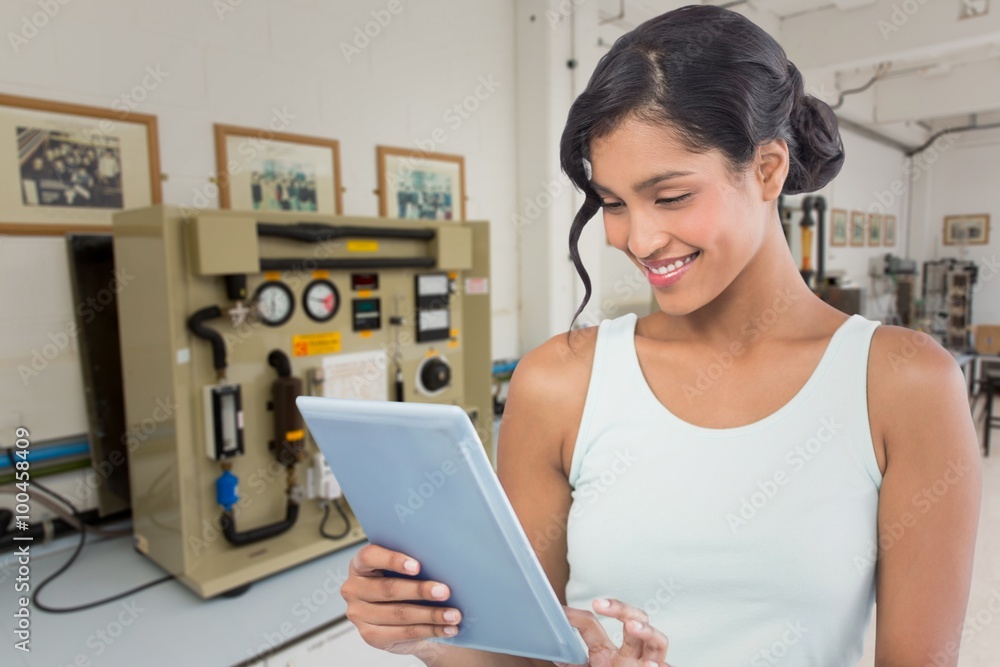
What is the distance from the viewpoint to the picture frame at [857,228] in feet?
23.3

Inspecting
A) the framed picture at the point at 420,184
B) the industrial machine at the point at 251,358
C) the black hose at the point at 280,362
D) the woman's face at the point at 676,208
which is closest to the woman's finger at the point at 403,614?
the woman's face at the point at 676,208

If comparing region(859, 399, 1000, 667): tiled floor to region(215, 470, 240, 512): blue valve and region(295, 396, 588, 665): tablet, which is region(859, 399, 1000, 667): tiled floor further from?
region(215, 470, 240, 512): blue valve

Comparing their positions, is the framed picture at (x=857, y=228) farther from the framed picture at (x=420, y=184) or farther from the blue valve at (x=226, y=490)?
the blue valve at (x=226, y=490)

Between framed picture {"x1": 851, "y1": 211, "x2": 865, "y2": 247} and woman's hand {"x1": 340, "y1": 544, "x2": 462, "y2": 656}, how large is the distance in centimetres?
762

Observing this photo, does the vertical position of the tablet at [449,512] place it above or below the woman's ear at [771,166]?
below

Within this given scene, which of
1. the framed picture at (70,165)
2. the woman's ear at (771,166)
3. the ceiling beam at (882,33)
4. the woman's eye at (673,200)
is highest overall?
the ceiling beam at (882,33)

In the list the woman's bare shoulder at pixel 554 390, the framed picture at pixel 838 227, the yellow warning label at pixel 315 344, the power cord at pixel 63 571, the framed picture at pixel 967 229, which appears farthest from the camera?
the framed picture at pixel 967 229

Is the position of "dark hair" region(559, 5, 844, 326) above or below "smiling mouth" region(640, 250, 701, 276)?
above

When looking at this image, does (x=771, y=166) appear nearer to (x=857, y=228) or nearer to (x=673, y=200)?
(x=673, y=200)

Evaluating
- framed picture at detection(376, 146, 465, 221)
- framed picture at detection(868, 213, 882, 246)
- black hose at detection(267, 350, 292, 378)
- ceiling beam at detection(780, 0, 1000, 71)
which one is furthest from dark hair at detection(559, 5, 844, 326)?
framed picture at detection(868, 213, 882, 246)

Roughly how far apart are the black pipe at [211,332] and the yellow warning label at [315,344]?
10.0 inches

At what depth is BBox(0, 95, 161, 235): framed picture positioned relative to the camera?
1995mm

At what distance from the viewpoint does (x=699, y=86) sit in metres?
0.70

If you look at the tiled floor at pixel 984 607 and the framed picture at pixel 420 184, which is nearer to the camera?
the tiled floor at pixel 984 607
